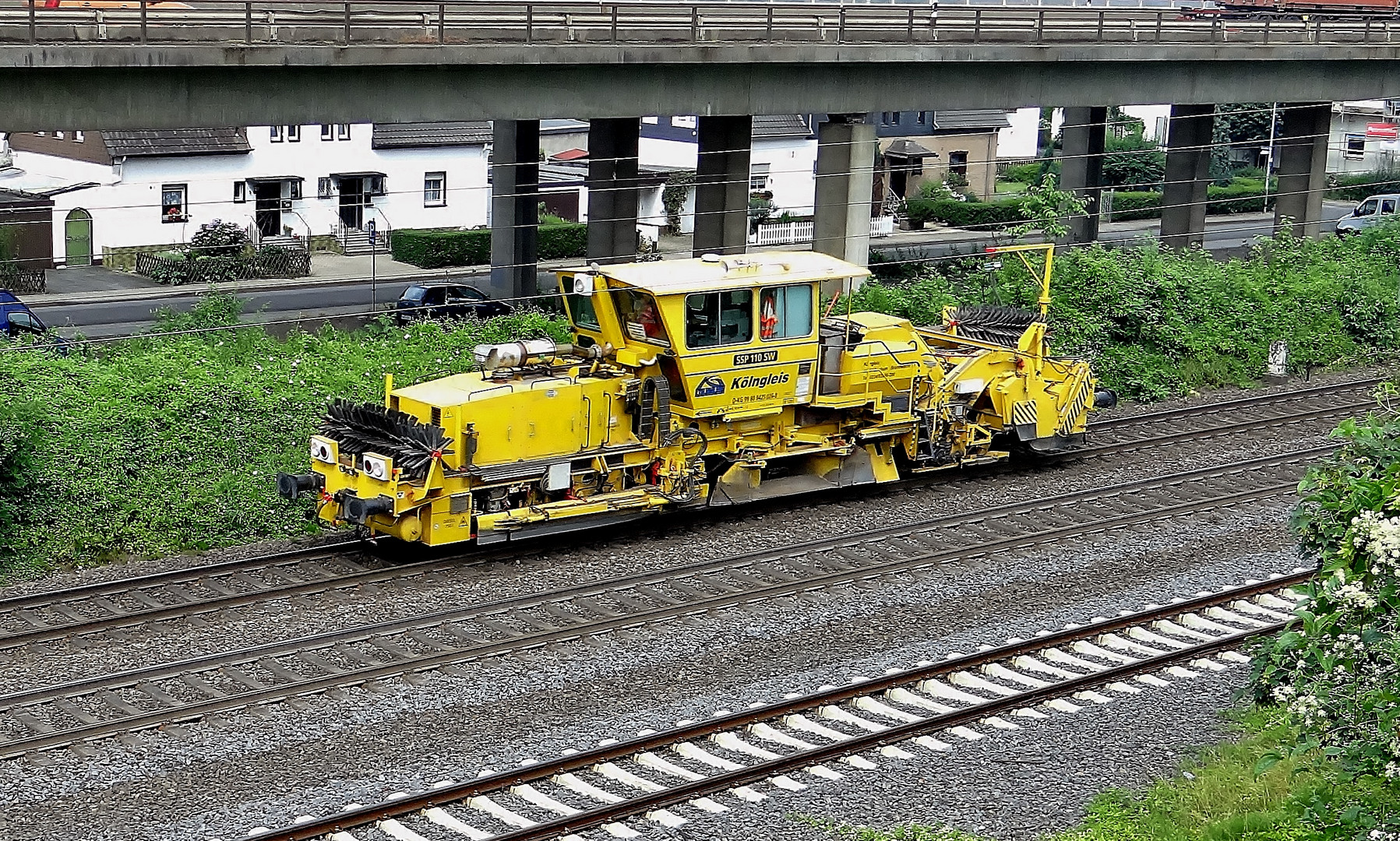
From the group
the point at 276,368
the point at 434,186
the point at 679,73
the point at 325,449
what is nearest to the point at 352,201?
the point at 434,186

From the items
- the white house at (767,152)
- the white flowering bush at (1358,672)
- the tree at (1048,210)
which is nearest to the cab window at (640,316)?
the white flowering bush at (1358,672)

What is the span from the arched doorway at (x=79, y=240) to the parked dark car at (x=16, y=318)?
14.0 meters

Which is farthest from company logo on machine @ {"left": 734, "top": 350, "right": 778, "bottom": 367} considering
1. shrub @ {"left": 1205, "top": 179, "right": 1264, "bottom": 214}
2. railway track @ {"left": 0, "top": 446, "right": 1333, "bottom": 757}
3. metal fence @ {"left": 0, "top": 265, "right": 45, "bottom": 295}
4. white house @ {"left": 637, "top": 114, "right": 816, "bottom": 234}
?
shrub @ {"left": 1205, "top": 179, "right": 1264, "bottom": 214}

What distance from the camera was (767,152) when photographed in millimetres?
56344

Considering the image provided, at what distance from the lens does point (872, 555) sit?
1808 cm

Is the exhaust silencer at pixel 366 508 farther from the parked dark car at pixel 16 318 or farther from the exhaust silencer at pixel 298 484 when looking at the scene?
the parked dark car at pixel 16 318

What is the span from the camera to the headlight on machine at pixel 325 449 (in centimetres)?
1697

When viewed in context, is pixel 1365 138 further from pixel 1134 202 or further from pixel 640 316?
pixel 640 316

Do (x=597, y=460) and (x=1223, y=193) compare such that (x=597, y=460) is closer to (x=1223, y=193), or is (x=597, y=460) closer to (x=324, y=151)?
(x=324, y=151)

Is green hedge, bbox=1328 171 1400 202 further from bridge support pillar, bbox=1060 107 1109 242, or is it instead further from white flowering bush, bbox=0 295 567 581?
white flowering bush, bbox=0 295 567 581

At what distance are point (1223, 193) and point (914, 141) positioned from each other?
426 inches

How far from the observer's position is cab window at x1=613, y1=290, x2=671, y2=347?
1795 cm

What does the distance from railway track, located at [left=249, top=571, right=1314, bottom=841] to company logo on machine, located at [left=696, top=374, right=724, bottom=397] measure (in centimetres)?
473

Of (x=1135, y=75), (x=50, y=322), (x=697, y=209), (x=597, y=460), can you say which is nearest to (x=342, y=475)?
(x=597, y=460)
